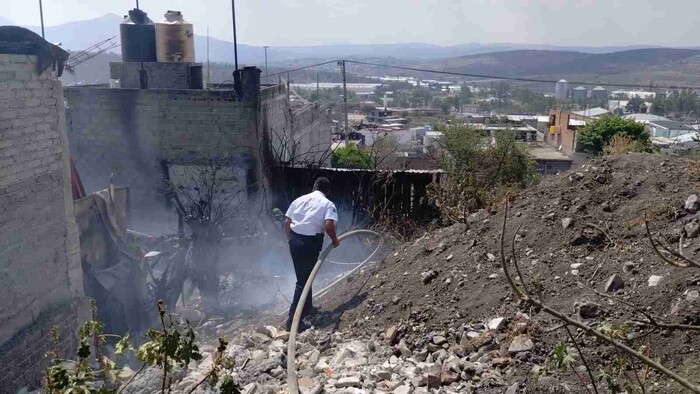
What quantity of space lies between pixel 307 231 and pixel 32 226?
3239mm

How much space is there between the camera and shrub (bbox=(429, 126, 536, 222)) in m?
8.12

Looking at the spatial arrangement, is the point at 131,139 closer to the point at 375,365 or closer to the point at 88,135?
the point at 88,135

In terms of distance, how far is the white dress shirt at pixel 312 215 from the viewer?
20.8 feet

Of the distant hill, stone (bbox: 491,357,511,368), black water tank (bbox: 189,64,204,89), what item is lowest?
stone (bbox: 491,357,511,368)

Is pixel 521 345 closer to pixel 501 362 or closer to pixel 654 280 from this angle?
pixel 501 362

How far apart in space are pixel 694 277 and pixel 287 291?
236 inches

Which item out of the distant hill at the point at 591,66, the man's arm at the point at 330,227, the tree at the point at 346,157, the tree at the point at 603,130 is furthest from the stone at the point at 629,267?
the distant hill at the point at 591,66

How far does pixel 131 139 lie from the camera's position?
41.8ft

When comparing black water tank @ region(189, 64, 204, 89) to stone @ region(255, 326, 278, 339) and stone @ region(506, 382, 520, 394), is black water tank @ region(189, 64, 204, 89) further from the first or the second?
stone @ region(506, 382, 520, 394)

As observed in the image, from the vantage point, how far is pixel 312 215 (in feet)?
20.8

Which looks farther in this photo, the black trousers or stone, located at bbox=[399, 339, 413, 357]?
the black trousers

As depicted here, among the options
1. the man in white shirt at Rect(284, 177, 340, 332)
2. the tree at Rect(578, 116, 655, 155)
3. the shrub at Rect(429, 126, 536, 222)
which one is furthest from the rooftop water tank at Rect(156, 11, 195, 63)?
the tree at Rect(578, 116, 655, 155)

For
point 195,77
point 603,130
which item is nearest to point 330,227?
point 195,77

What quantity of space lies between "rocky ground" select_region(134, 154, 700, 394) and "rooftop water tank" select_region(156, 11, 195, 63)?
910cm
